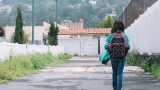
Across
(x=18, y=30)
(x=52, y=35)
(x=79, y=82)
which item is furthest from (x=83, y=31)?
(x=79, y=82)

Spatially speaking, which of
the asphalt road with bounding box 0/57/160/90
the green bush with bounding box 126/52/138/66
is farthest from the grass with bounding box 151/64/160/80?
the green bush with bounding box 126/52/138/66

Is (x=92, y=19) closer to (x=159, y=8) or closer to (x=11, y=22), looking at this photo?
(x=11, y=22)

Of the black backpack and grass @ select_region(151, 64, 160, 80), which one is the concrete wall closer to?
grass @ select_region(151, 64, 160, 80)

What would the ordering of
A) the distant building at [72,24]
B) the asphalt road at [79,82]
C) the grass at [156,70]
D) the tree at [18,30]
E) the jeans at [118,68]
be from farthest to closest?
1. the distant building at [72,24]
2. the tree at [18,30]
3. the grass at [156,70]
4. the asphalt road at [79,82]
5. the jeans at [118,68]

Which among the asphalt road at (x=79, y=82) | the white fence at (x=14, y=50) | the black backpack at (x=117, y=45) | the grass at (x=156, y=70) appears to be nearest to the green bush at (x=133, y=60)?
the white fence at (x=14, y=50)

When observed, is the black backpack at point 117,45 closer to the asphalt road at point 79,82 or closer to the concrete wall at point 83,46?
the asphalt road at point 79,82

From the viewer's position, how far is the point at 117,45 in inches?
442

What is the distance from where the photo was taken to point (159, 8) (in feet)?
Result: 68.9

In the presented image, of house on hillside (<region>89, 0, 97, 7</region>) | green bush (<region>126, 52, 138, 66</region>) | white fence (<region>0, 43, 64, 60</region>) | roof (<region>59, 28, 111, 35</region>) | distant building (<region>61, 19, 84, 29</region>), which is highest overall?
house on hillside (<region>89, 0, 97, 7</region>)

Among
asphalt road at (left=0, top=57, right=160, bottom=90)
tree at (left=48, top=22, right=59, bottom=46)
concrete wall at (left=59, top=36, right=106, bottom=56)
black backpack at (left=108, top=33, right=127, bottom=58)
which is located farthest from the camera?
concrete wall at (left=59, top=36, right=106, bottom=56)

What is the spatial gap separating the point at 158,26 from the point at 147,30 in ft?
17.3

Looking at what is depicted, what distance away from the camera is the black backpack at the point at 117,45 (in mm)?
11227

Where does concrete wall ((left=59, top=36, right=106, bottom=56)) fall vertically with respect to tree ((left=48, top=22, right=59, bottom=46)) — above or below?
below

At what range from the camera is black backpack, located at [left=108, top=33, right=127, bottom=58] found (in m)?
11.2
